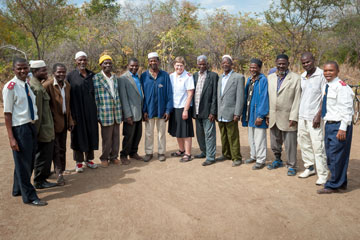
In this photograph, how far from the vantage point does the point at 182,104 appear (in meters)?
5.57

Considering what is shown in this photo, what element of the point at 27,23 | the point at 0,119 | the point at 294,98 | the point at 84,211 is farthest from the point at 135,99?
the point at 27,23

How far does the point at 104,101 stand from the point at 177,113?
131cm

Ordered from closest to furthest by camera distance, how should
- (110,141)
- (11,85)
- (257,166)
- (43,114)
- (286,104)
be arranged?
(11,85) < (43,114) < (286,104) < (257,166) < (110,141)

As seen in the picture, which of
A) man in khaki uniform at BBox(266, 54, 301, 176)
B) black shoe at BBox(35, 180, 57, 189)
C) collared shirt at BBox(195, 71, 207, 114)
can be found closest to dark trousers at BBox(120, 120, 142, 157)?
collared shirt at BBox(195, 71, 207, 114)

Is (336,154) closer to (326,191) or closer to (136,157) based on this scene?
(326,191)

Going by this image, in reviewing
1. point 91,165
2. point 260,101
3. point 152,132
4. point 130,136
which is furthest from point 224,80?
point 91,165

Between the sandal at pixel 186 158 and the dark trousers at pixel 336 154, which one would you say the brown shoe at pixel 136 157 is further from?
the dark trousers at pixel 336 154

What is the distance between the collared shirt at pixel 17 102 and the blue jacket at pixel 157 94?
2.17 m

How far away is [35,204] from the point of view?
3854 millimetres

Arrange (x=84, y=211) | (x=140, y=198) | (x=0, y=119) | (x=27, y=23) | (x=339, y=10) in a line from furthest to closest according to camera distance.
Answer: (x=339, y=10), (x=27, y=23), (x=0, y=119), (x=140, y=198), (x=84, y=211)

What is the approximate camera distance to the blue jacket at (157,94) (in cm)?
550

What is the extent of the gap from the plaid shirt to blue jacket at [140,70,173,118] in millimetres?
558

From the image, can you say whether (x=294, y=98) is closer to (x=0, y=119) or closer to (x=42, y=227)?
(x=42, y=227)

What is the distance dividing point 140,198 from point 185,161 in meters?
1.70
